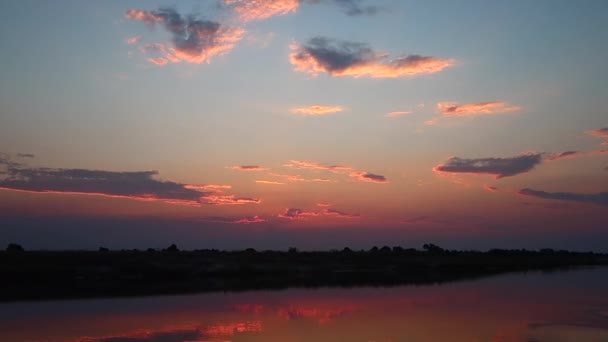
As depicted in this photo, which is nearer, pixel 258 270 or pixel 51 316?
pixel 51 316

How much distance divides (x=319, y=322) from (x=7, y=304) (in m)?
14.9

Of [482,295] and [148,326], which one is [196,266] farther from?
[148,326]

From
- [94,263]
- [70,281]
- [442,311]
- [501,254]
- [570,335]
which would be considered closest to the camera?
[570,335]

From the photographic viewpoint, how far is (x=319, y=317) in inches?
915

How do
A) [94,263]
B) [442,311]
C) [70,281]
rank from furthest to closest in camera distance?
[94,263] < [70,281] < [442,311]

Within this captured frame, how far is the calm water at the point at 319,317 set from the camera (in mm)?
18719

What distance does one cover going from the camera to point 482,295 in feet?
107

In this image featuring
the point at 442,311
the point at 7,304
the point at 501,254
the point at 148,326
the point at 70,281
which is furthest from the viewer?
the point at 501,254

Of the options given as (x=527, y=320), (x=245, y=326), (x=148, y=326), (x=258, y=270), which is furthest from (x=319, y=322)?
(x=258, y=270)

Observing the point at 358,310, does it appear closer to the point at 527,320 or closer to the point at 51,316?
the point at 527,320

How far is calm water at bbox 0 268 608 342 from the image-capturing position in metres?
18.7

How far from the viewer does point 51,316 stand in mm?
23500

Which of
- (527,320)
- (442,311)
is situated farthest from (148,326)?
(527,320)

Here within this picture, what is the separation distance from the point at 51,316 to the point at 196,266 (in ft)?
86.3
